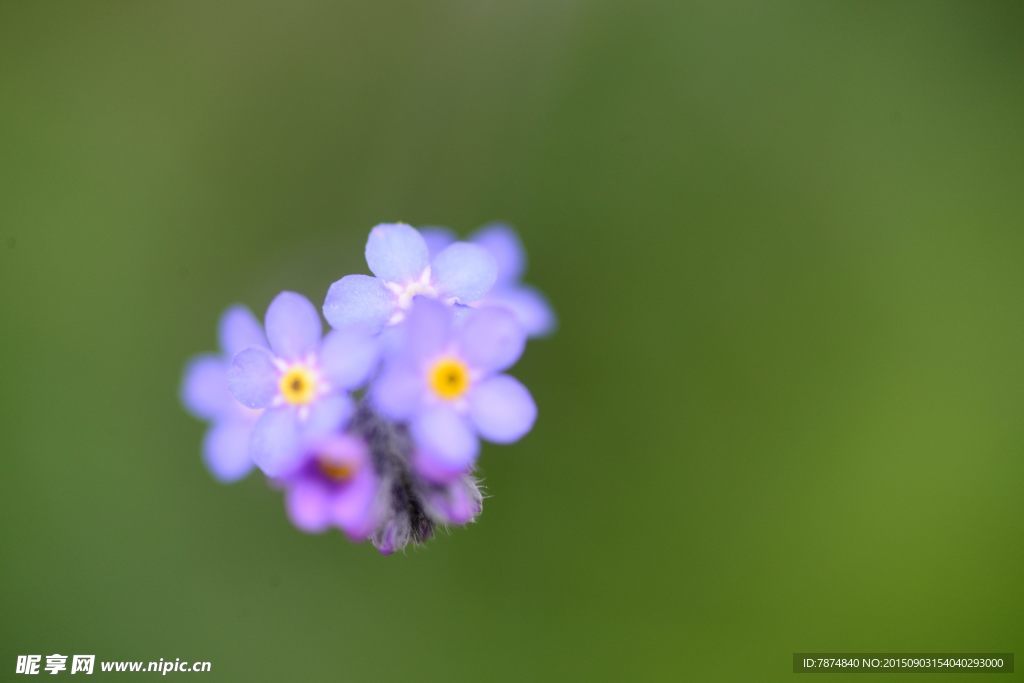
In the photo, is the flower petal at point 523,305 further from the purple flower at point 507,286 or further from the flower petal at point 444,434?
the flower petal at point 444,434

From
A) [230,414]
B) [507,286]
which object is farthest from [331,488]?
[507,286]

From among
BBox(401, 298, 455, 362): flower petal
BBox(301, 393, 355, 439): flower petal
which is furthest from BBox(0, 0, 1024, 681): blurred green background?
BBox(401, 298, 455, 362): flower petal

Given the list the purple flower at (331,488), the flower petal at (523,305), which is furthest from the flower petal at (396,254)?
the purple flower at (331,488)

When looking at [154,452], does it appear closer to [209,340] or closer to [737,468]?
[209,340]

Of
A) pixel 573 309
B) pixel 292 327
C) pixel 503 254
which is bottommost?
pixel 292 327

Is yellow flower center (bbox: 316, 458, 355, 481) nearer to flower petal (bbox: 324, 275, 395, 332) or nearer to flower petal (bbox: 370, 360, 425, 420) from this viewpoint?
flower petal (bbox: 370, 360, 425, 420)

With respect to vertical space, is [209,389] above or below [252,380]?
above

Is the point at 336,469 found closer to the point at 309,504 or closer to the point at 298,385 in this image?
the point at 309,504
